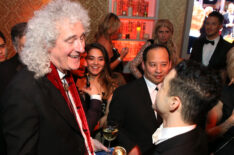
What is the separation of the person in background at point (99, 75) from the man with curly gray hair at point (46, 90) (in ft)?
3.27

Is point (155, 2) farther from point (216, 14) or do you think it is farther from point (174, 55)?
point (174, 55)

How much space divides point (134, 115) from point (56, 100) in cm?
94

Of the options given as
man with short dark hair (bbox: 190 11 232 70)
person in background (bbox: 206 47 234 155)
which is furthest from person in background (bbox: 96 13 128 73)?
person in background (bbox: 206 47 234 155)

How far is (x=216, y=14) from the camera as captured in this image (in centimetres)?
356

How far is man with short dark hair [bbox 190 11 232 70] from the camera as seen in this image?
3508 millimetres

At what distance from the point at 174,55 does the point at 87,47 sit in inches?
65.9

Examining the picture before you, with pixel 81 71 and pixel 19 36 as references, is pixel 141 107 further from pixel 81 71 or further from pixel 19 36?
pixel 19 36

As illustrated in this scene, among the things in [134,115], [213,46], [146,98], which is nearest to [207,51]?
[213,46]

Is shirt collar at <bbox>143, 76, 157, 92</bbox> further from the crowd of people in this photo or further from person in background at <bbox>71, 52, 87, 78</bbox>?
person in background at <bbox>71, 52, 87, 78</bbox>

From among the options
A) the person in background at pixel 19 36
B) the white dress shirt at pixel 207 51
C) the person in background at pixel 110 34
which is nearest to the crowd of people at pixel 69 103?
the person in background at pixel 19 36

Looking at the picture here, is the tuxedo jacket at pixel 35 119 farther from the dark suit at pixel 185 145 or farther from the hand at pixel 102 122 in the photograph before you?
the hand at pixel 102 122

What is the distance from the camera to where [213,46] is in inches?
145

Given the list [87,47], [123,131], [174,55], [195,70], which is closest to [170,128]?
[195,70]

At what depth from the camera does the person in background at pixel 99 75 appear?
2363 mm
